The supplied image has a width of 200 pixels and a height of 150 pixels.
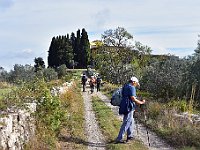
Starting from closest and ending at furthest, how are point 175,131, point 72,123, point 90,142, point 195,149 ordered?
1. point 195,149
2. point 90,142
3. point 175,131
4. point 72,123

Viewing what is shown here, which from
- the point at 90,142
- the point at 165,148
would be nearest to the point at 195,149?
the point at 165,148

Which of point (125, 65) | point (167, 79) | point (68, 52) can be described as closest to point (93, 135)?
point (167, 79)

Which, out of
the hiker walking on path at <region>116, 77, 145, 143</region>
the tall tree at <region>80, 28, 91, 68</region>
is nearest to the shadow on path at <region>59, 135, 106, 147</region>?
the hiker walking on path at <region>116, 77, 145, 143</region>

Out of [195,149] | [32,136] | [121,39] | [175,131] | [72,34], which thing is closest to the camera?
[32,136]

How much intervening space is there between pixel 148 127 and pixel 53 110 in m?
5.05

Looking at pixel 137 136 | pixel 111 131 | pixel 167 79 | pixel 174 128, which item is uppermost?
pixel 167 79

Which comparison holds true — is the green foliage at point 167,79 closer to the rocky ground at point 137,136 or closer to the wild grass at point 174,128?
the wild grass at point 174,128

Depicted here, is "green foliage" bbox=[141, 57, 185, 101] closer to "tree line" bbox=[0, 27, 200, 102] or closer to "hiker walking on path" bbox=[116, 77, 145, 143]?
"tree line" bbox=[0, 27, 200, 102]

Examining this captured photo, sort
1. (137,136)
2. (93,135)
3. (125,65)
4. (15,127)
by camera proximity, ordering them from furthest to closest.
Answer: (125,65) → (137,136) → (93,135) → (15,127)

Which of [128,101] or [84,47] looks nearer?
[128,101]

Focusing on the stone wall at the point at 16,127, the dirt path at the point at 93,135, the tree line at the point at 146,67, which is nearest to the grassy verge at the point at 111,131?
the dirt path at the point at 93,135

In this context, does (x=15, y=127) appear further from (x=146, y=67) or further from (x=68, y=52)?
(x=68, y=52)

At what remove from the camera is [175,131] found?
13.9 meters

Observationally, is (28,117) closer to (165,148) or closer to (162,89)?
(165,148)
